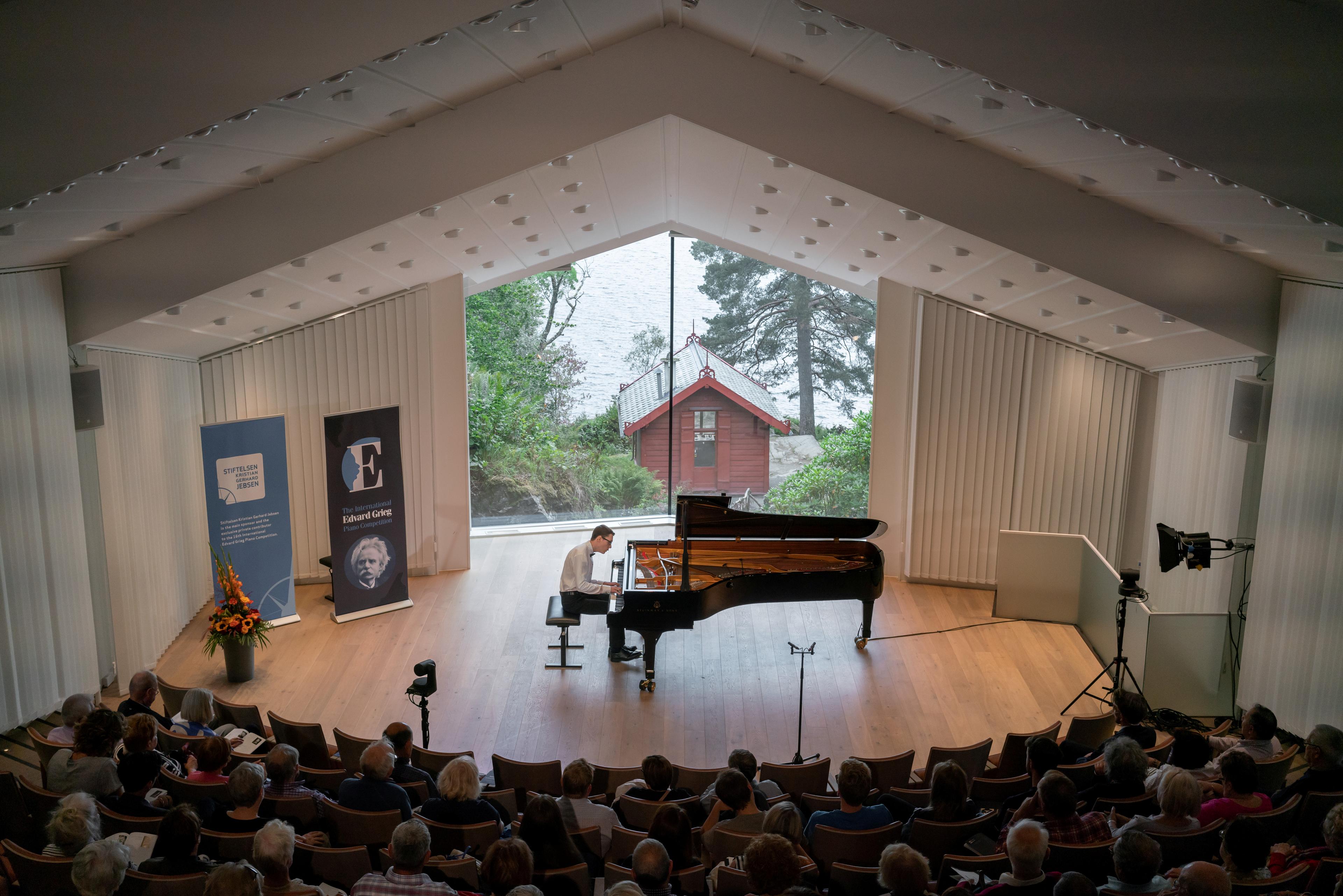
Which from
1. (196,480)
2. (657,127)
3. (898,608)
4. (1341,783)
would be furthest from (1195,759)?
(196,480)

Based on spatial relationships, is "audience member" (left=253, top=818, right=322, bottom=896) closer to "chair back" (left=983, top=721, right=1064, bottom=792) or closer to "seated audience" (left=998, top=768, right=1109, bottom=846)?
"seated audience" (left=998, top=768, right=1109, bottom=846)

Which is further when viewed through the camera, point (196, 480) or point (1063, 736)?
point (196, 480)

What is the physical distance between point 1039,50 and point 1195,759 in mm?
3646

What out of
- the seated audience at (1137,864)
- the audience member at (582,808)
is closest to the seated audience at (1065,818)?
the seated audience at (1137,864)

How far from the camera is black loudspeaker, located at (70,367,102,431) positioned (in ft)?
22.9

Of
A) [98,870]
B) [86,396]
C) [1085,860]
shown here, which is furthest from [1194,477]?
[86,396]

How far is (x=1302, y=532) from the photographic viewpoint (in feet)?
21.1

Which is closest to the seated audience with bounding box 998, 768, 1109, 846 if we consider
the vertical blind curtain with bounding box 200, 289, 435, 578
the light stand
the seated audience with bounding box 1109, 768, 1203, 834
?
the seated audience with bounding box 1109, 768, 1203, 834

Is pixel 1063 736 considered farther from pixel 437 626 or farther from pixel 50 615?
pixel 50 615

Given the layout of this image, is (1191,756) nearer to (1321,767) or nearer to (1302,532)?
(1321,767)

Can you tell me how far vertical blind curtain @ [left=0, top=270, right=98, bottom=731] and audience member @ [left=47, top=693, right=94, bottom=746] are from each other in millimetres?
1501

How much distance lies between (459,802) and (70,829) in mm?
1575

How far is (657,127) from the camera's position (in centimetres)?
756

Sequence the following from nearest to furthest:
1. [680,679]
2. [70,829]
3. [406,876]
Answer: [406,876], [70,829], [680,679]
